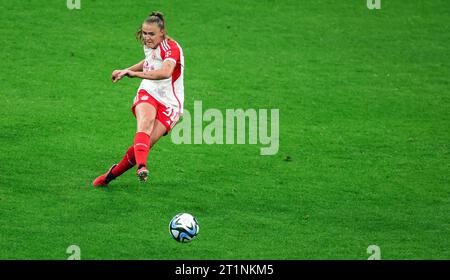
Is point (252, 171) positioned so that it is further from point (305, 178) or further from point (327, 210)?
point (327, 210)

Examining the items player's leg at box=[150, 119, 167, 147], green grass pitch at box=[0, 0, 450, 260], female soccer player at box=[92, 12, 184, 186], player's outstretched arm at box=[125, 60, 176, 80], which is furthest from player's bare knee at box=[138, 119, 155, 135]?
green grass pitch at box=[0, 0, 450, 260]

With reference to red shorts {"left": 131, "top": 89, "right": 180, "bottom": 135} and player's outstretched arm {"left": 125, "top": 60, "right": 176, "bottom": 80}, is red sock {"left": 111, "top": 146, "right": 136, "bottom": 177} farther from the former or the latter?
player's outstretched arm {"left": 125, "top": 60, "right": 176, "bottom": 80}

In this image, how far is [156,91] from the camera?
36.1 ft

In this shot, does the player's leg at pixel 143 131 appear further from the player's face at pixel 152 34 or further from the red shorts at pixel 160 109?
the player's face at pixel 152 34

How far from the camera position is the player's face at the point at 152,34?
35.5ft

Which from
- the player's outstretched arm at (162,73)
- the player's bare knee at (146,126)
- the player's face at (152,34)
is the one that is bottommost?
the player's bare knee at (146,126)

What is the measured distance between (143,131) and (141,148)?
304 millimetres

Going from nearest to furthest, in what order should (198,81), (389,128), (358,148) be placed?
(358,148), (389,128), (198,81)

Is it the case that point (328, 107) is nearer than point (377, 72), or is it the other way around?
point (328, 107)

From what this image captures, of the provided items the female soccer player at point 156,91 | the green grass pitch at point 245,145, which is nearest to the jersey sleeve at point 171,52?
the female soccer player at point 156,91

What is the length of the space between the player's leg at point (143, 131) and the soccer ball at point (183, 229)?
839mm
